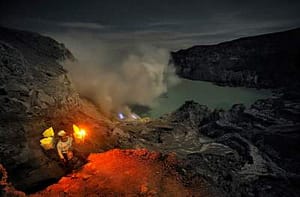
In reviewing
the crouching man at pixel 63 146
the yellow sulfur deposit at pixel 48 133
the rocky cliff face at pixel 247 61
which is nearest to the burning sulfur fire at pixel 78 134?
the yellow sulfur deposit at pixel 48 133

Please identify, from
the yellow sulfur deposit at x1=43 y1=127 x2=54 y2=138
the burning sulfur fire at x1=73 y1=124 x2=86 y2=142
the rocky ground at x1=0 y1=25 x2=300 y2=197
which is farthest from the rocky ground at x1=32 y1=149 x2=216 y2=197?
the yellow sulfur deposit at x1=43 y1=127 x2=54 y2=138

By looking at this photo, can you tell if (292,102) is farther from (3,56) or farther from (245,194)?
(3,56)

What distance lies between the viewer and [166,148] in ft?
44.5

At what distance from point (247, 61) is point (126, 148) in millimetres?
25488

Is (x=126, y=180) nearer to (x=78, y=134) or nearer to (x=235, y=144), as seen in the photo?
(x=78, y=134)

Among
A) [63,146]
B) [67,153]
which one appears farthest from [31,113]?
[67,153]

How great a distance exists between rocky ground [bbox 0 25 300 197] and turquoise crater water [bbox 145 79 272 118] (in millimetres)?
4683

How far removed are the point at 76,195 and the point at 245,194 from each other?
6.35m

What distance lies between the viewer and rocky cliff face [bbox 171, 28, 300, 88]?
101 ft

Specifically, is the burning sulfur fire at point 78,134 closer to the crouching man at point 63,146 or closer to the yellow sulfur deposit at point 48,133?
the yellow sulfur deposit at point 48,133

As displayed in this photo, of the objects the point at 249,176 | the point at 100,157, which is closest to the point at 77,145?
the point at 100,157

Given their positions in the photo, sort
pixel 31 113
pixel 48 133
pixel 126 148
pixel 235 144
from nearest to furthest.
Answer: pixel 48 133 < pixel 31 113 < pixel 126 148 < pixel 235 144

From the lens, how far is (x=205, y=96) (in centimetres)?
2711

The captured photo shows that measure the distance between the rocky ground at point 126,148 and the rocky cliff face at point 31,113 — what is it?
0.10 ft
